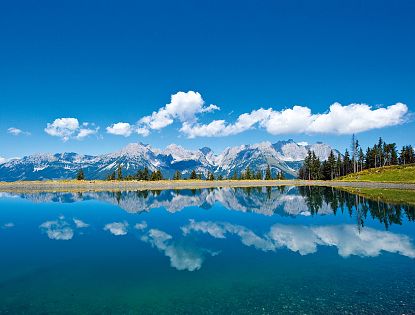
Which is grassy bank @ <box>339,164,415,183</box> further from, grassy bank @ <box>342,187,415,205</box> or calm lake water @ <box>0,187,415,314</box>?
calm lake water @ <box>0,187,415,314</box>

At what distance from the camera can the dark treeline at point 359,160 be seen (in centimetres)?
17675

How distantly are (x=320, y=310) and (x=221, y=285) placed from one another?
6144 millimetres

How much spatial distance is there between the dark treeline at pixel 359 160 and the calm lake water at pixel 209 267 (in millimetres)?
151378

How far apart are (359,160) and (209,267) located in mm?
191564

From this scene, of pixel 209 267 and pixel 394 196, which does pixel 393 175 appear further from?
pixel 209 267

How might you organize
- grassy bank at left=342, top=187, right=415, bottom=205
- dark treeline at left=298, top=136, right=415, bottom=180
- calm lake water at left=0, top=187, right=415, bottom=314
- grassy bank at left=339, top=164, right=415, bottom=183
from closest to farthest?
1. calm lake water at left=0, top=187, right=415, bottom=314
2. grassy bank at left=342, top=187, right=415, bottom=205
3. grassy bank at left=339, top=164, right=415, bottom=183
4. dark treeline at left=298, top=136, right=415, bottom=180

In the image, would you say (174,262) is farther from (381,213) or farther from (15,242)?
(381,213)

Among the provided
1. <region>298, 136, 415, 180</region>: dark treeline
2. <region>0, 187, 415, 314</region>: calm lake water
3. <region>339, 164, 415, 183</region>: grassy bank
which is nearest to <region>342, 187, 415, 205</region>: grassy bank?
<region>0, 187, 415, 314</region>: calm lake water

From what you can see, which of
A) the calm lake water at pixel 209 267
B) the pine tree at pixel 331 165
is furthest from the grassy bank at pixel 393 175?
the calm lake water at pixel 209 267

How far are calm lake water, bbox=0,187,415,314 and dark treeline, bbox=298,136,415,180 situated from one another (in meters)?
151

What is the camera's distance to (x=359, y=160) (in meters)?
191

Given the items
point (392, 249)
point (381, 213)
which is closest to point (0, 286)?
point (392, 249)

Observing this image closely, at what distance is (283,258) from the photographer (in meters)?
25.7

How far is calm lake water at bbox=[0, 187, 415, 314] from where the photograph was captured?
16453 millimetres
